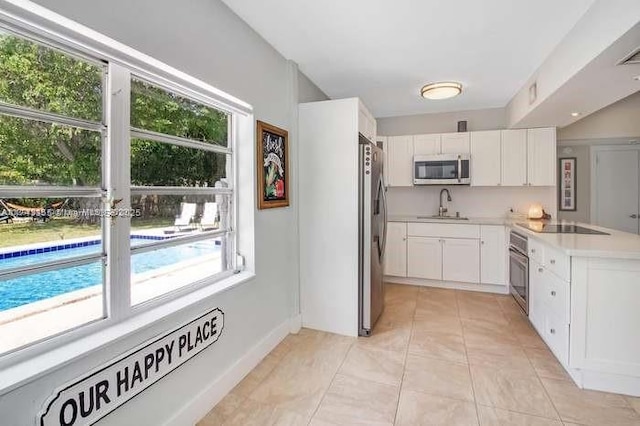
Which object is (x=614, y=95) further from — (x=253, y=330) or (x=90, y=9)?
(x=90, y=9)

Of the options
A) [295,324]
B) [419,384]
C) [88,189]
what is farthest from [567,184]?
[88,189]

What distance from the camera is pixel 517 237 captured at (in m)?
3.28

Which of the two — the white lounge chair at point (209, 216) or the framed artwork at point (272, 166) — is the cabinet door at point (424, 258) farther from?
the white lounge chair at point (209, 216)

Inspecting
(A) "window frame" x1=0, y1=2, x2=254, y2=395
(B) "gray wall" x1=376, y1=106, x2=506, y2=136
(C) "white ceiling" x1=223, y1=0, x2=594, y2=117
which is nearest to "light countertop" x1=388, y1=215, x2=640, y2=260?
(C) "white ceiling" x1=223, y1=0, x2=594, y2=117

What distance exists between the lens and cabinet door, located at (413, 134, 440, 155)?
4.38 meters

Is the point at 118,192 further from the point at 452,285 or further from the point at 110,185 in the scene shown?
the point at 452,285

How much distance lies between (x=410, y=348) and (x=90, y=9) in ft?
9.50

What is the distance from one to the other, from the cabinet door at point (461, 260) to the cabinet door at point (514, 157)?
956 millimetres

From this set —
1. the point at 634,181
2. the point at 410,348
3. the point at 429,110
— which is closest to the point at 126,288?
the point at 410,348

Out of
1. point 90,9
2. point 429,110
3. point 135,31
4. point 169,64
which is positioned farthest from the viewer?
point 429,110

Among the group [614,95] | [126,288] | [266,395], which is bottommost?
[266,395]

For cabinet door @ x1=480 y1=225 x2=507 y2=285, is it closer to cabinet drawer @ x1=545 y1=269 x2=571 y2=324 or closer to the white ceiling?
cabinet drawer @ x1=545 y1=269 x2=571 y2=324

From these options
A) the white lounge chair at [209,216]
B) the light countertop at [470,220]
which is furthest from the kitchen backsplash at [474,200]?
the white lounge chair at [209,216]

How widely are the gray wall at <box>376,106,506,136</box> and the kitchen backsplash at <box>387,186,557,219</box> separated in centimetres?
86
